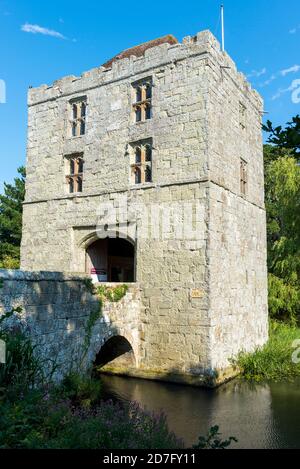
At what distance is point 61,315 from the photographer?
689 centimetres

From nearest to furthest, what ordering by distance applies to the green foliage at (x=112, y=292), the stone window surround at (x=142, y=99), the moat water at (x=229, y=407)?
the moat water at (x=229, y=407)
the green foliage at (x=112, y=292)
the stone window surround at (x=142, y=99)

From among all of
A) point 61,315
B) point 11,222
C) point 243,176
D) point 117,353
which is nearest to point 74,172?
point 243,176

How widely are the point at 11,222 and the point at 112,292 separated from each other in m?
13.2

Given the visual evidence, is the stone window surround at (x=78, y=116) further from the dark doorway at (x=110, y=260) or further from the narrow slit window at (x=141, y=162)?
the dark doorway at (x=110, y=260)

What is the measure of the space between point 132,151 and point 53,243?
332 cm

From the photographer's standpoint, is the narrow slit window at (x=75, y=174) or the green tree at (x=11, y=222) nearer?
the narrow slit window at (x=75, y=174)

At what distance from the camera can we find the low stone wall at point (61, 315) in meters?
5.98

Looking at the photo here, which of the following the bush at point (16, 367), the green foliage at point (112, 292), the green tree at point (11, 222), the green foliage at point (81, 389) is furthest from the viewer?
the green tree at point (11, 222)

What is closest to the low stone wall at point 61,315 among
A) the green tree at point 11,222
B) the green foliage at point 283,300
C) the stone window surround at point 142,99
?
the stone window surround at point 142,99

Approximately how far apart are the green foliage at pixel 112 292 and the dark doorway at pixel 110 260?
236 centimetres

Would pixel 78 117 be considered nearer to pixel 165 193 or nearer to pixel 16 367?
pixel 165 193

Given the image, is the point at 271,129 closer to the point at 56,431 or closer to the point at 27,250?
the point at 56,431
